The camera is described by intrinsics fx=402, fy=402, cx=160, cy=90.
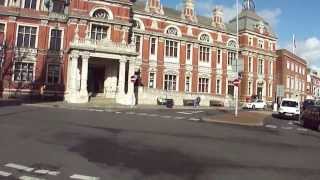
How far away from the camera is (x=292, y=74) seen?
272ft

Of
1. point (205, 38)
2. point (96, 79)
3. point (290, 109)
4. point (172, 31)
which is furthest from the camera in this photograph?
point (205, 38)

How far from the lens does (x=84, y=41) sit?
4134 cm

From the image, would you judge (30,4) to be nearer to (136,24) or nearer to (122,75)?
(136,24)

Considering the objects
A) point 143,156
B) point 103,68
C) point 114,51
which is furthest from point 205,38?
point 143,156

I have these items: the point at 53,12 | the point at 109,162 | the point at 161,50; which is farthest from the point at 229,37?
the point at 109,162

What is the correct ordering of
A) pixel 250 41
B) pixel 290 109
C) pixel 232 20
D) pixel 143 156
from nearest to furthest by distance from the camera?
pixel 143 156 → pixel 290 109 → pixel 250 41 → pixel 232 20

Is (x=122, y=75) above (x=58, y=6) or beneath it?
beneath

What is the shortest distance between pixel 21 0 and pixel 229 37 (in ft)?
103

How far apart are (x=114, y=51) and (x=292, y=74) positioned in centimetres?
5162

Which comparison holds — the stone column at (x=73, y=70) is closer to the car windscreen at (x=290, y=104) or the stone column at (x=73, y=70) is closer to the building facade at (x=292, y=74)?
the car windscreen at (x=290, y=104)

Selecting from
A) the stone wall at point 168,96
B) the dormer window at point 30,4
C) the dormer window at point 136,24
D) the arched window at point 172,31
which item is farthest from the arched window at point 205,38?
the dormer window at point 30,4

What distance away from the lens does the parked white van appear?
36188 mm

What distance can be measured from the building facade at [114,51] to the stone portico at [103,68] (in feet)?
0.33

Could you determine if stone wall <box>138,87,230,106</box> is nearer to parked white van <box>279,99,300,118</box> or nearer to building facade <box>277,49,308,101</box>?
parked white van <box>279,99,300,118</box>
